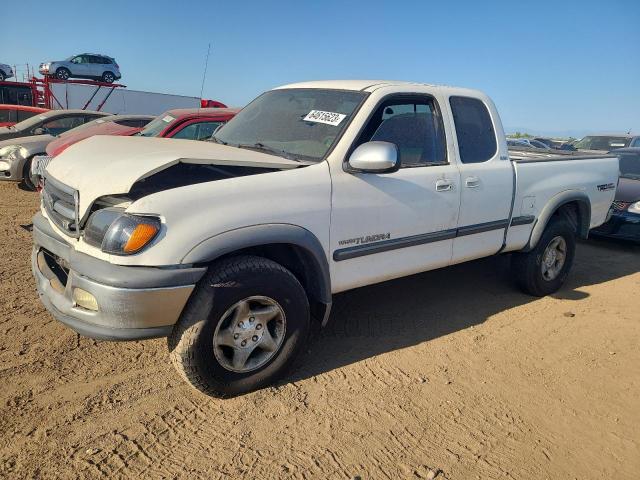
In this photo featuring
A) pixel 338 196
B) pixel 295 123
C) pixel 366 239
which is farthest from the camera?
pixel 295 123

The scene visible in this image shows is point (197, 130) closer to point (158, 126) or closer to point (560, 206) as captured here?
point (158, 126)

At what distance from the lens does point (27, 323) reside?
12.6 ft

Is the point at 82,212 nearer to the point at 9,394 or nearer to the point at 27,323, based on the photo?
the point at 9,394

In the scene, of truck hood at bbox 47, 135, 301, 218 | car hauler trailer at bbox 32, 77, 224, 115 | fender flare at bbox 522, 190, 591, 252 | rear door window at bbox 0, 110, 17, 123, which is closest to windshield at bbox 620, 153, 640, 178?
fender flare at bbox 522, 190, 591, 252

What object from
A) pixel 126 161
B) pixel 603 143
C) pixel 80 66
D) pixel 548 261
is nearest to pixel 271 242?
pixel 126 161

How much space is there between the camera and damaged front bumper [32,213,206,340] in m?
2.61

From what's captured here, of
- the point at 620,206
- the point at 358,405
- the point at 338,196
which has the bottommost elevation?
the point at 358,405

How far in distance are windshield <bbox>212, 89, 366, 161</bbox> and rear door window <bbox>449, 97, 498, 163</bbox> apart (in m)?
0.98

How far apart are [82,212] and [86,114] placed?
994 cm

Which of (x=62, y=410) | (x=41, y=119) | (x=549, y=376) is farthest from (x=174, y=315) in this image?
(x=41, y=119)

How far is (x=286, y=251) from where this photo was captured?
3.30 metres

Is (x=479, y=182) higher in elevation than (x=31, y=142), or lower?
higher

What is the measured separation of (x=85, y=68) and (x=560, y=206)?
2084 centimetres

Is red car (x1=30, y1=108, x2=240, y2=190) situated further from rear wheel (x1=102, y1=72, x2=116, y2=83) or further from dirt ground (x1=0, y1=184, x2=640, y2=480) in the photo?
rear wheel (x1=102, y1=72, x2=116, y2=83)
